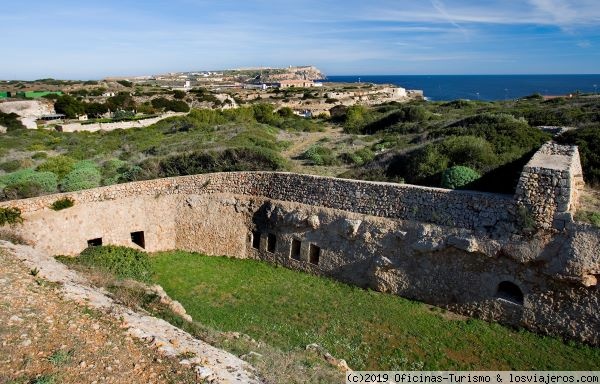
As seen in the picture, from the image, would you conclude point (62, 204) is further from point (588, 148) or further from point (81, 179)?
point (588, 148)

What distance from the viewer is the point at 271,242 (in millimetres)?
15992

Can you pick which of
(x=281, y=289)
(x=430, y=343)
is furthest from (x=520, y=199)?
(x=281, y=289)

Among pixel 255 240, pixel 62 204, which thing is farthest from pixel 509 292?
pixel 62 204

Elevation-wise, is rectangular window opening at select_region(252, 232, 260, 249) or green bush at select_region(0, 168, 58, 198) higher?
green bush at select_region(0, 168, 58, 198)

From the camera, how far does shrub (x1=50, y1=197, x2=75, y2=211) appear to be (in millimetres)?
15040

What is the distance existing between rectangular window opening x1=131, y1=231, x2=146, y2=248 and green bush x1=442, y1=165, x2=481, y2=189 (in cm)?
1088

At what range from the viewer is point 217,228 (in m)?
16.8

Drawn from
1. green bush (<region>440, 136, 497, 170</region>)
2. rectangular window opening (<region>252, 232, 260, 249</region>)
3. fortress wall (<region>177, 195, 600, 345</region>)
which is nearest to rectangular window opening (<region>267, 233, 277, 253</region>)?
fortress wall (<region>177, 195, 600, 345</region>)

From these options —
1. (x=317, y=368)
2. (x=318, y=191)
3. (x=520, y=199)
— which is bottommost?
(x=317, y=368)

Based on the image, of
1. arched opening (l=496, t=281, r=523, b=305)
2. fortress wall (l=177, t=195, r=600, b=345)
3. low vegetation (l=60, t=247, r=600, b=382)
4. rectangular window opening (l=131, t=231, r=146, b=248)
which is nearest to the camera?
low vegetation (l=60, t=247, r=600, b=382)

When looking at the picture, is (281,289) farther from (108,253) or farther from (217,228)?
(108,253)

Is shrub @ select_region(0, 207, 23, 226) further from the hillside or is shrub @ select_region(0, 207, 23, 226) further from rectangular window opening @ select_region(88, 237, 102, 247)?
the hillside

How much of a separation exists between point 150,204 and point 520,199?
12428 millimetres

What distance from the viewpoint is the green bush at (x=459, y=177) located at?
13.6 m
